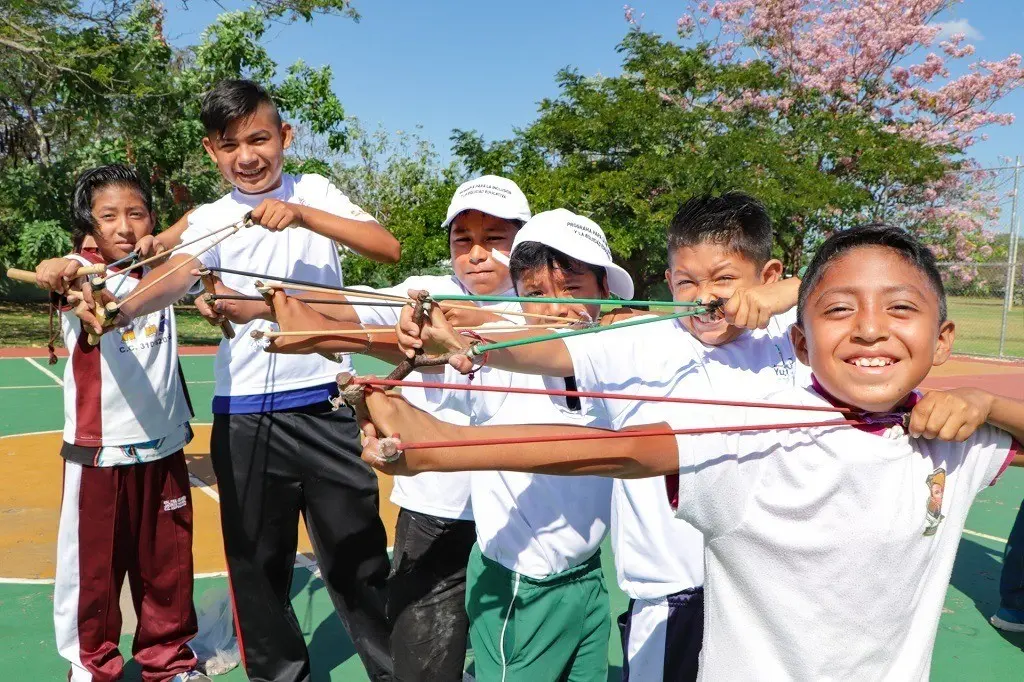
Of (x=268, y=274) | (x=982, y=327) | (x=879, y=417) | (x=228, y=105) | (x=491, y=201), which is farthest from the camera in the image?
(x=982, y=327)

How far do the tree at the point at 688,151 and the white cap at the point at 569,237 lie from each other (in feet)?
41.6

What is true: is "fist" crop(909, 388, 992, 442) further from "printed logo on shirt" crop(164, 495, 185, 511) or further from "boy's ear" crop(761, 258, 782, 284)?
"printed logo on shirt" crop(164, 495, 185, 511)

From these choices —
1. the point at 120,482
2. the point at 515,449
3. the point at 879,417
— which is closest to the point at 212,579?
the point at 120,482

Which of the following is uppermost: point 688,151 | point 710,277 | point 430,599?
point 688,151

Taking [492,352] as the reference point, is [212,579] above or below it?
below

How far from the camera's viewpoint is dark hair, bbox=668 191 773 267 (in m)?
2.43

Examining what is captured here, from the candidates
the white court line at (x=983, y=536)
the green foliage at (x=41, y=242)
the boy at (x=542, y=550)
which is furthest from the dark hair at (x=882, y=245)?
the green foliage at (x=41, y=242)

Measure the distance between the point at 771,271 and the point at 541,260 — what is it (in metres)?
0.66

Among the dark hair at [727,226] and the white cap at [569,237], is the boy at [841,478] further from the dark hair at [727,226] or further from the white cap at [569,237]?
the white cap at [569,237]

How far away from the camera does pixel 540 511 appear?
7.66ft

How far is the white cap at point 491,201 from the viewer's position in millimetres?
2857

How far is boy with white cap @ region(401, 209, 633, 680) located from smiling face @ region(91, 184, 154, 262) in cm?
159

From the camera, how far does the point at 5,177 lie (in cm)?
1441

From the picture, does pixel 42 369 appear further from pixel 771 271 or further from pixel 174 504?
pixel 771 271
